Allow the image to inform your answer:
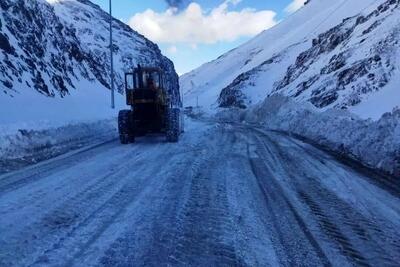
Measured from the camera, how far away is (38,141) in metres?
16.0

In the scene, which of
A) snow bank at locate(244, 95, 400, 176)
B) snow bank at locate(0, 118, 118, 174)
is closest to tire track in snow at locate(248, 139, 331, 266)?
snow bank at locate(244, 95, 400, 176)

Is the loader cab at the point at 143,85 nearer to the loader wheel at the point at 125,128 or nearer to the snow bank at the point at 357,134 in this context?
the loader wheel at the point at 125,128

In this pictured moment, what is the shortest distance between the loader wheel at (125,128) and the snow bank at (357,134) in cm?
710

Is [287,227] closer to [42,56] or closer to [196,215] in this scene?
[196,215]

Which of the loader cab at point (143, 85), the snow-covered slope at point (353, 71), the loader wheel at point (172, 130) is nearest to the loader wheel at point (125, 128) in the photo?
the loader cab at point (143, 85)

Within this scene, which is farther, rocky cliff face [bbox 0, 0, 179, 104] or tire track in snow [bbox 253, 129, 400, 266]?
rocky cliff face [bbox 0, 0, 179, 104]

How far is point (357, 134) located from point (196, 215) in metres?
9.78

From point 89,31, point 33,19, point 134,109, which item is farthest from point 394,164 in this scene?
point 89,31

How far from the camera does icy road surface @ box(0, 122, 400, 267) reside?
17.6 feet

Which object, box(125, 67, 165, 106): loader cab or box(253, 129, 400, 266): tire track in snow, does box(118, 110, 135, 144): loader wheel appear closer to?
box(125, 67, 165, 106): loader cab

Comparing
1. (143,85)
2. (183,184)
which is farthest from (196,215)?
(143,85)

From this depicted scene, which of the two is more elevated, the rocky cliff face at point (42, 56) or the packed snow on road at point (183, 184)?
the rocky cliff face at point (42, 56)

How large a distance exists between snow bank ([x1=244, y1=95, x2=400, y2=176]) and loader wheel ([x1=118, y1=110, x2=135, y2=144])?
23.3 feet

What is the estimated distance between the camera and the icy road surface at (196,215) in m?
5.36
